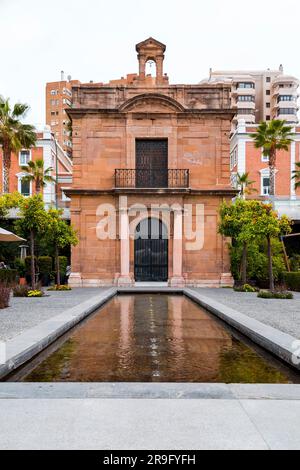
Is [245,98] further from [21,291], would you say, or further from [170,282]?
[21,291]

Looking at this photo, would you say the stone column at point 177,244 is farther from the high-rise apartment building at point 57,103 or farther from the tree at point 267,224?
the high-rise apartment building at point 57,103

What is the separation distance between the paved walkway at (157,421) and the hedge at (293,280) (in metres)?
18.1

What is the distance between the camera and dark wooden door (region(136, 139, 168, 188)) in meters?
27.1

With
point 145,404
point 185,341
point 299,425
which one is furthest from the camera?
point 185,341

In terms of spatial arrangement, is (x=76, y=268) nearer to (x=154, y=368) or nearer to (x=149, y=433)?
(x=154, y=368)

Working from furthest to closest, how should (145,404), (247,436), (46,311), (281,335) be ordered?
1. (46,311)
2. (281,335)
3. (145,404)
4. (247,436)

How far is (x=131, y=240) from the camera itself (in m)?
26.6

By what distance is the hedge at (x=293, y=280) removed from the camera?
2266 centimetres

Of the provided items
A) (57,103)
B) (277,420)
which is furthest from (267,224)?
(57,103)

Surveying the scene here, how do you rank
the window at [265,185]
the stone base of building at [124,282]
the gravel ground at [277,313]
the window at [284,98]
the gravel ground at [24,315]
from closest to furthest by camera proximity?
the gravel ground at [24,315]
the gravel ground at [277,313]
the stone base of building at [124,282]
the window at [265,185]
the window at [284,98]

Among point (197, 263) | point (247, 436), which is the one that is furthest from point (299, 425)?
point (197, 263)

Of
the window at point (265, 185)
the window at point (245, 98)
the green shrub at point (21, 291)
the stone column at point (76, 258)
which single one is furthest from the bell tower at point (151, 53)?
the window at point (245, 98)

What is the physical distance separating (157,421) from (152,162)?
2360cm
